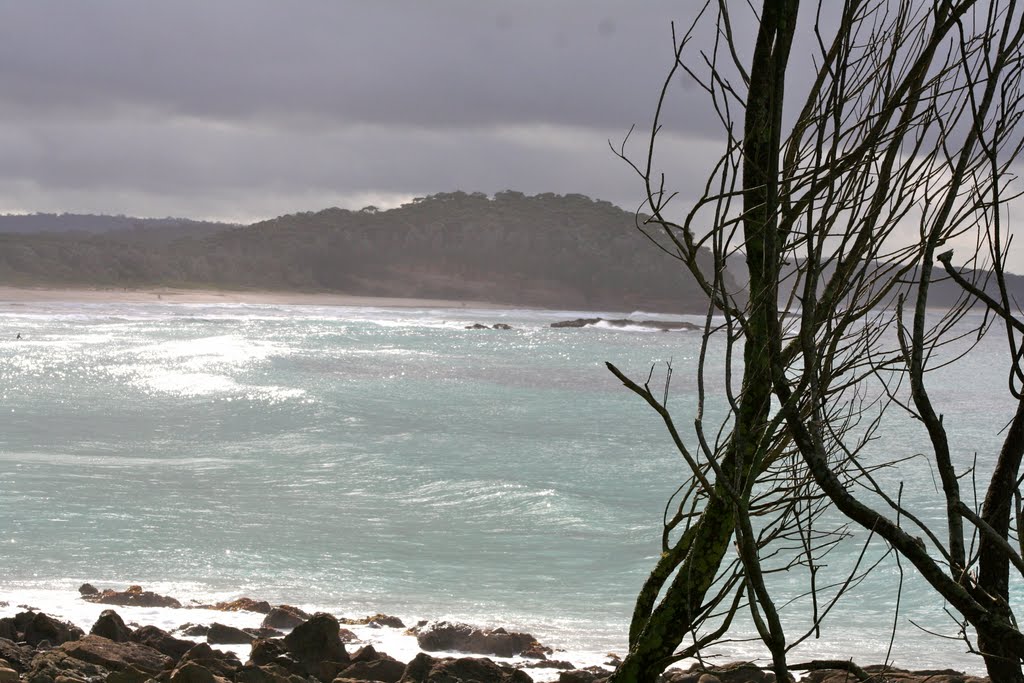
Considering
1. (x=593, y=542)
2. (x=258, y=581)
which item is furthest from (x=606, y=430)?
(x=258, y=581)

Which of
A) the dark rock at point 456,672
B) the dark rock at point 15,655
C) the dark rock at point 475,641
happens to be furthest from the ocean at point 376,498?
the dark rock at point 15,655

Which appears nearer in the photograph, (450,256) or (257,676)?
(257,676)

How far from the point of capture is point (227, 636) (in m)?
6.03

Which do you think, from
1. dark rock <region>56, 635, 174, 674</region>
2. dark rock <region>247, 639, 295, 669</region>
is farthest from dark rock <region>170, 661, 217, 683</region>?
→ dark rock <region>247, 639, 295, 669</region>

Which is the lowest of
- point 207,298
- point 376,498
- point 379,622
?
point 376,498

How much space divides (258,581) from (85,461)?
5873 mm

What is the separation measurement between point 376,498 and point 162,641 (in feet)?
19.6

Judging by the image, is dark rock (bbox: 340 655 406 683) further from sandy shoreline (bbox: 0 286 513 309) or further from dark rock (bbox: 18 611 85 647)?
sandy shoreline (bbox: 0 286 513 309)

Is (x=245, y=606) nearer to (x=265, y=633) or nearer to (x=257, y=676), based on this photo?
(x=265, y=633)

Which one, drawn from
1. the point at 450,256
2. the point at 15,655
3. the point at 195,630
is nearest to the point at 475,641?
the point at 195,630

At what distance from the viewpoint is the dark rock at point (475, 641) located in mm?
6270

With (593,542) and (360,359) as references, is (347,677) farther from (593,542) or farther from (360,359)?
(360,359)

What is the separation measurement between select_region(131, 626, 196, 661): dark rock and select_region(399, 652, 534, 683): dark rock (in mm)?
1330

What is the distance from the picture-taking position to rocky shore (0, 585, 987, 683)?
191 inches
